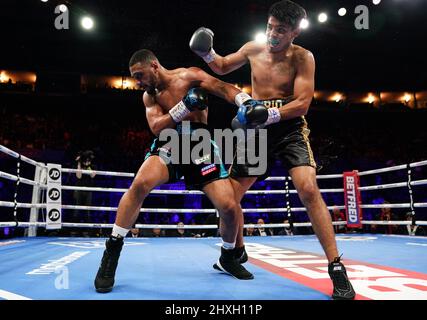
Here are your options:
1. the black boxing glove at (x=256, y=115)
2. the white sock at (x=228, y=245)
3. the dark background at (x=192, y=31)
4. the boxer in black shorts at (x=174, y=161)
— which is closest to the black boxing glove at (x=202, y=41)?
the boxer in black shorts at (x=174, y=161)

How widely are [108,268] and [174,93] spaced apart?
1022 mm

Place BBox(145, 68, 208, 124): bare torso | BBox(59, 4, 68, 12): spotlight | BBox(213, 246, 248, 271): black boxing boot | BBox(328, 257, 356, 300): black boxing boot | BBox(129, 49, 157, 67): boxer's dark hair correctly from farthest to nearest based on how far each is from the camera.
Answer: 1. BBox(59, 4, 68, 12): spotlight
2. BBox(213, 246, 248, 271): black boxing boot
3. BBox(145, 68, 208, 124): bare torso
4. BBox(129, 49, 157, 67): boxer's dark hair
5. BBox(328, 257, 356, 300): black boxing boot

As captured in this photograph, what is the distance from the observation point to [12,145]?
35.4 ft

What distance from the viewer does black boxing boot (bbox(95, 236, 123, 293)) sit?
5.15ft

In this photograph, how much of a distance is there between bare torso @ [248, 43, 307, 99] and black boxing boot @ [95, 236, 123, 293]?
115 centimetres

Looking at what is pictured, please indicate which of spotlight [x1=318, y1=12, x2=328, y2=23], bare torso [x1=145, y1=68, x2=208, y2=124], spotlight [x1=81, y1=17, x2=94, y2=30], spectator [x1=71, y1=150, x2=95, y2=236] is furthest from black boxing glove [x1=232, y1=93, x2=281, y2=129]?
spotlight [x1=81, y1=17, x2=94, y2=30]

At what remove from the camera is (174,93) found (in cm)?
209

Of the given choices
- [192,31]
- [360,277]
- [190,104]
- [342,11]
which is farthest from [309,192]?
[192,31]

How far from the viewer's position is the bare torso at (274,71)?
199 cm

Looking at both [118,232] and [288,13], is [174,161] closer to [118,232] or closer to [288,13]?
[118,232]

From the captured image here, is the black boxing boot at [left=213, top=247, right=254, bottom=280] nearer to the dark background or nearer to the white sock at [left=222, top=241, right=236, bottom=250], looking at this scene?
the white sock at [left=222, top=241, right=236, bottom=250]

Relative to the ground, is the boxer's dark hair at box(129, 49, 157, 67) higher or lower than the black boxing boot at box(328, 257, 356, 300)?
higher

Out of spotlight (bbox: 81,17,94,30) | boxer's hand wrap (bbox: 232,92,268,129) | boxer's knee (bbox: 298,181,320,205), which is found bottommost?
boxer's knee (bbox: 298,181,320,205)

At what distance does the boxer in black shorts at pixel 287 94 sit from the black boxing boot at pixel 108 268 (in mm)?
778
